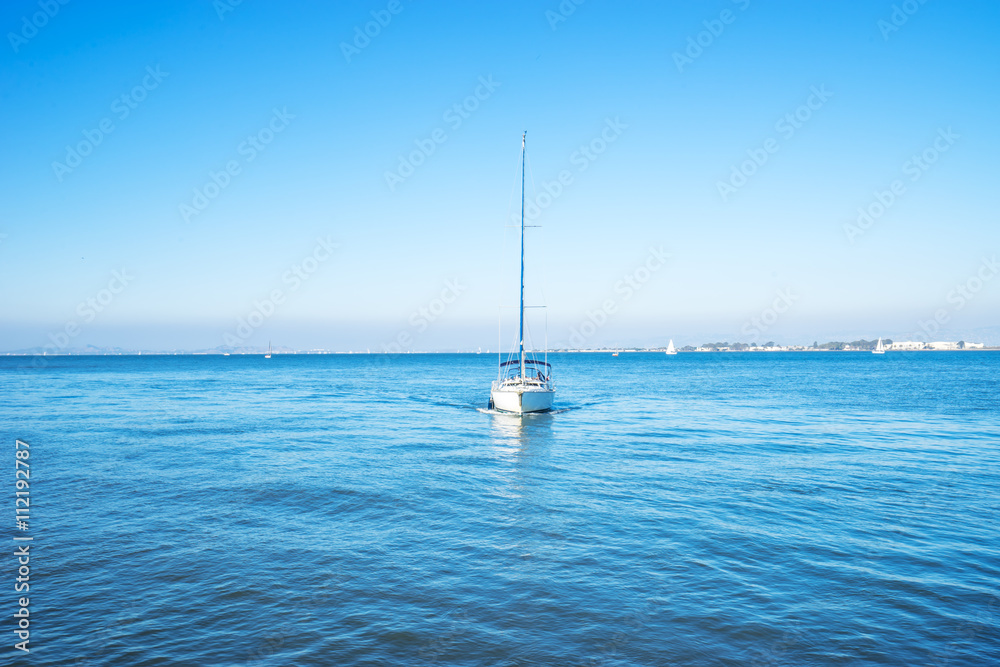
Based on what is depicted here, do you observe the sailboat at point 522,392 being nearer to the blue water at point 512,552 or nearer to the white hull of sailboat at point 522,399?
the white hull of sailboat at point 522,399

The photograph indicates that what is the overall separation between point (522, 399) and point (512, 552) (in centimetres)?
2472

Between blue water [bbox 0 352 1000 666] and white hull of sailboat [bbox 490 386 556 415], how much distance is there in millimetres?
9619

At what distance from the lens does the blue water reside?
848cm

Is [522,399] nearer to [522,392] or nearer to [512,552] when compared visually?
[522,392]

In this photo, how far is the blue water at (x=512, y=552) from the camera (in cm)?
848

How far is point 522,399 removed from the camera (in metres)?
36.8

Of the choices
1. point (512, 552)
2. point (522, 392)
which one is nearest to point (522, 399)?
point (522, 392)

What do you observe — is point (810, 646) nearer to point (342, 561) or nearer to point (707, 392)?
point (342, 561)

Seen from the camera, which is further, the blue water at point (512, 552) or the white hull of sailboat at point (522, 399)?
the white hull of sailboat at point (522, 399)

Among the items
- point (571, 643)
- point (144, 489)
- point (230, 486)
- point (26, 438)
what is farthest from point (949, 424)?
point (26, 438)

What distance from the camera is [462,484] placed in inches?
736

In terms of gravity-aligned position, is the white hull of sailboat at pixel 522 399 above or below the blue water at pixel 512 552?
above

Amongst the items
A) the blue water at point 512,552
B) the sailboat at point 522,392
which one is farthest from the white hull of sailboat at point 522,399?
the blue water at point 512,552

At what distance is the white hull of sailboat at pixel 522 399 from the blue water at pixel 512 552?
9.62 meters
